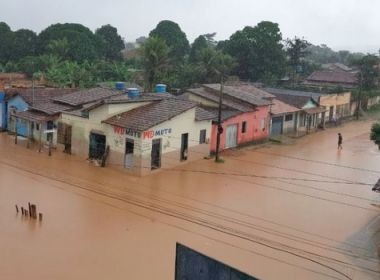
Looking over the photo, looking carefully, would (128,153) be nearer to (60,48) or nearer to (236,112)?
(236,112)

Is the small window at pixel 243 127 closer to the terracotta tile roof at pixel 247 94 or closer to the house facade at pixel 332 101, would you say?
the terracotta tile roof at pixel 247 94

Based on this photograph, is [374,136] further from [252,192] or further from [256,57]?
[256,57]

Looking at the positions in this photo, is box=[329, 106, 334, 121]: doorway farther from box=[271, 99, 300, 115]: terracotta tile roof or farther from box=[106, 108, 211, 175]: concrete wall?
box=[106, 108, 211, 175]: concrete wall

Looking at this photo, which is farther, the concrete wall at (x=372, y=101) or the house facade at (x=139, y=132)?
the concrete wall at (x=372, y=101)

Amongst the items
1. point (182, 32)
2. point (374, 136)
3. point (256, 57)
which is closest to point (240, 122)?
point (374, 136)

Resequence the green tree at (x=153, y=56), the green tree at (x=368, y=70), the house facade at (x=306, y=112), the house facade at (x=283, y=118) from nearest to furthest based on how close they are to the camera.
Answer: the house facade at (x=283, y=118) < the house facade at (x=306, y=112) < the green tree at (x=153, y=56) < the green tree at (x=368, y=70)

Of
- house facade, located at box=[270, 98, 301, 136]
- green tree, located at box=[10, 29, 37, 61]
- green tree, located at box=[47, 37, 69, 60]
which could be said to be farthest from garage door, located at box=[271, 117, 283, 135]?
green tree, located at box=[10, 29, 37, 61]

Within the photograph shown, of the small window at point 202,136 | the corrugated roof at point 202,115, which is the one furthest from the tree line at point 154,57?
the small window at point 202,136
